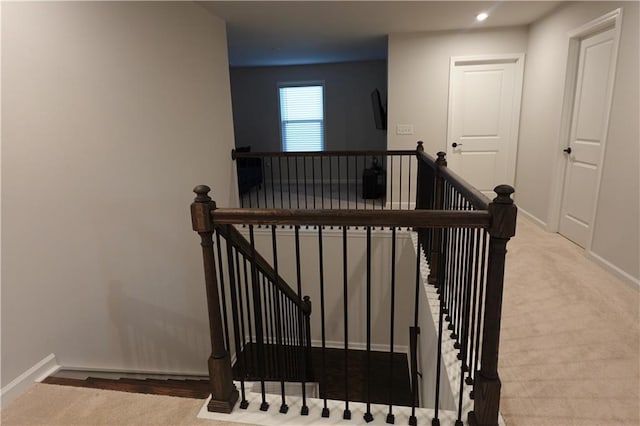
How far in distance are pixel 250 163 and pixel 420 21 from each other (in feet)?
13.3

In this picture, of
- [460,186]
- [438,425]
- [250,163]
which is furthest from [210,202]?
[250,163]

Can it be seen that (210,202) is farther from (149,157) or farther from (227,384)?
(149,157)

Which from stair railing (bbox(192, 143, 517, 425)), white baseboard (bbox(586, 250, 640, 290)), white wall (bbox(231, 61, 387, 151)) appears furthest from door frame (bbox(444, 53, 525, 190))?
stair railing (bbox(192, 143, 517, 425))

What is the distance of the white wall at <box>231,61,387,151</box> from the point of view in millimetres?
7516

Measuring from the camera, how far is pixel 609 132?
2.99m

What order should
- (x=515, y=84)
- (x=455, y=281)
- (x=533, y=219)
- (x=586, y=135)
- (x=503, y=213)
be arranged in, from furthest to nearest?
(x=515, y=84) → (x=533, y=219) → (x=586, y=135) → (x=455, y=281) → (x=503, y=213)

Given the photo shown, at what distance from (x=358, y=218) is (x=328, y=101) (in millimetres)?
6760

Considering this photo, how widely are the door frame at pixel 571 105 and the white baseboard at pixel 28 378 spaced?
4094 millimetres

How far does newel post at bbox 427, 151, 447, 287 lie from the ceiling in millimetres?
2189

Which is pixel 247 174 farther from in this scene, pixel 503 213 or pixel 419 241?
pixel 503 213

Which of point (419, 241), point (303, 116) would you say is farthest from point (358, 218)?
point (303, 116)

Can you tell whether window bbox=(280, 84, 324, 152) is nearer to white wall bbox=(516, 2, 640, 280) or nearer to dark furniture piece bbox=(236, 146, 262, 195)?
dark furniture piece bbox=(236, 146, 262, 195)

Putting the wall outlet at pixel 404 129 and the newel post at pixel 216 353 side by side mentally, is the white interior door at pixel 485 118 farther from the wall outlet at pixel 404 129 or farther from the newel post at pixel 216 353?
the newel post at pixel 216 353

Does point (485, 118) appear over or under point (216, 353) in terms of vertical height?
over
